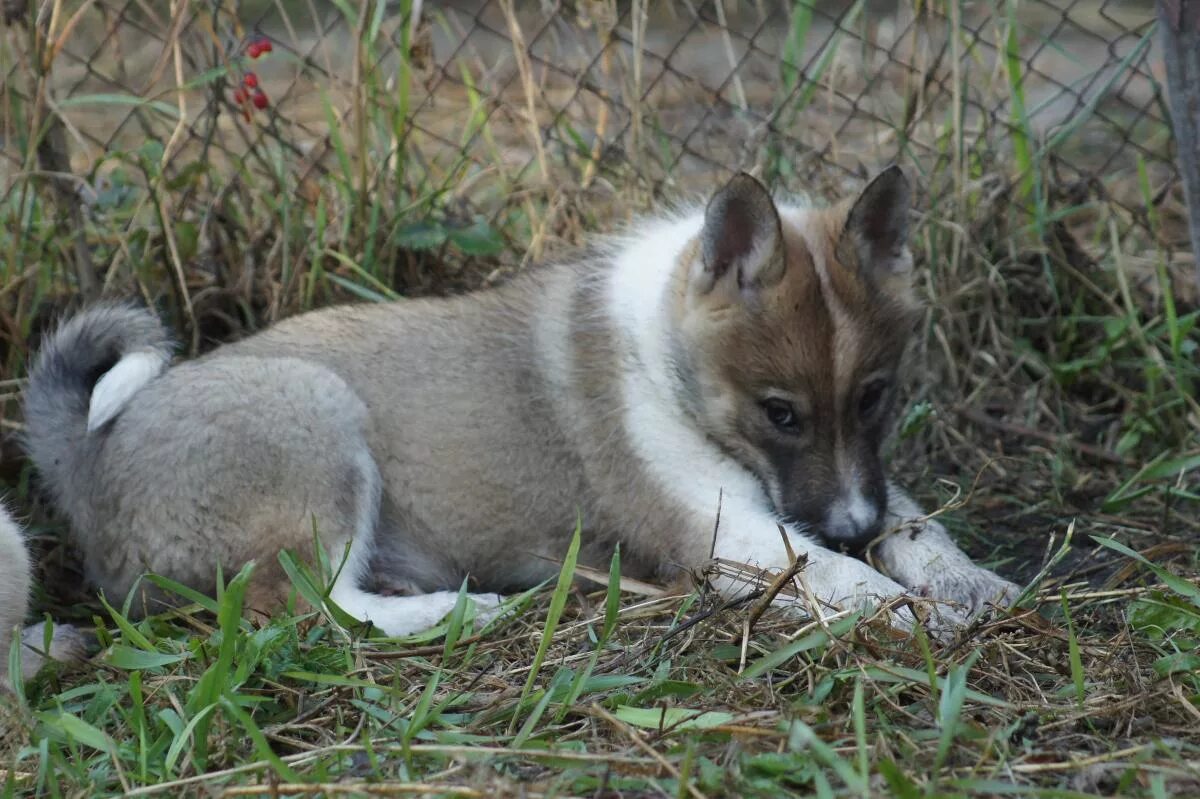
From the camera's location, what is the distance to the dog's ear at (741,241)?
3.63 metres

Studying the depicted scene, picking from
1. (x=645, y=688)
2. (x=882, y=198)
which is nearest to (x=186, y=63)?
(x=882, y=198)

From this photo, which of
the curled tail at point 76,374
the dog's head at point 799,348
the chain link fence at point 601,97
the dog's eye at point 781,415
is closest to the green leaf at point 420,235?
the chain link fence at point 601,97

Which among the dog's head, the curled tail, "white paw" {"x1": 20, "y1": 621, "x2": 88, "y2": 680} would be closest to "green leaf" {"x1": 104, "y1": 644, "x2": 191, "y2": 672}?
"white paw" {"x1": 20, "y1": 621, "x2": 88, "y2": 680}

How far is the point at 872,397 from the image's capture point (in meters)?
3.80

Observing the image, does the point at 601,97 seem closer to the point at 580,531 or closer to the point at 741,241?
the point at 741,241

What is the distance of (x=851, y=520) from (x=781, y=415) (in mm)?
340

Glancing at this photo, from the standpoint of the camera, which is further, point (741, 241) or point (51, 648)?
point (741, 241)

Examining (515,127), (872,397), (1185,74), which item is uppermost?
(1185,74)

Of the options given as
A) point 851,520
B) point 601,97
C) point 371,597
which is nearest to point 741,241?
point 851,520

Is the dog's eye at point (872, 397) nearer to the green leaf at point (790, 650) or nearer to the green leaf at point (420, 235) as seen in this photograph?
the green leaf at point (790, 650)

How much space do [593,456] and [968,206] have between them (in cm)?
199

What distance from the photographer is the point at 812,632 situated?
3172mm

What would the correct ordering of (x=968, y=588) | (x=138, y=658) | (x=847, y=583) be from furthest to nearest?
(x=968, y=588)
(x=847, y=583)
(x=138, y=658)

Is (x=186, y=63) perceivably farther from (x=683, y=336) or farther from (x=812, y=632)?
(x=812, y=632)
